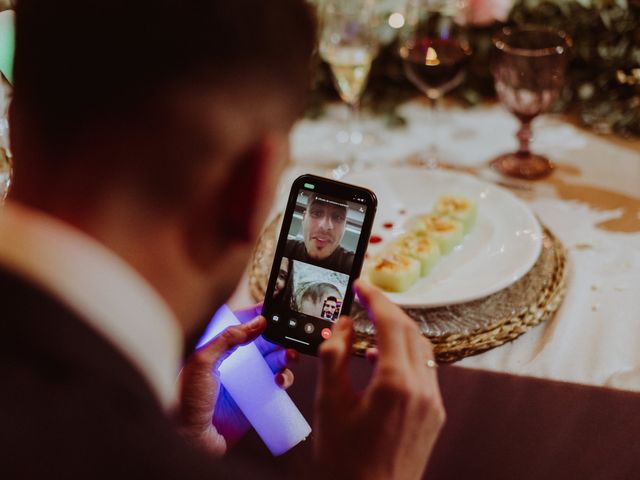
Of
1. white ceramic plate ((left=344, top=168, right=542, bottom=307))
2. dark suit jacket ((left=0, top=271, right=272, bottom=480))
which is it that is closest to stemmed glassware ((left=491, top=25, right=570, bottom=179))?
white ceramic plate ((left=344, top=168, right=542, bottom=307))

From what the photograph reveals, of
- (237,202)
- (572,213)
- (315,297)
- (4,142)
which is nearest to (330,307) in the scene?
(315,297)

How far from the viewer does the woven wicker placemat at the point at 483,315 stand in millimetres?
957

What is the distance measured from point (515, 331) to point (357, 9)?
2.71ft

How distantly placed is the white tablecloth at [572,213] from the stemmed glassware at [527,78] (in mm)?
43

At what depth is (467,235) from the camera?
3.86 ft

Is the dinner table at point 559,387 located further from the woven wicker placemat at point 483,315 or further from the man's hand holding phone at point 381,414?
the man's hand holding phone at point 381,414

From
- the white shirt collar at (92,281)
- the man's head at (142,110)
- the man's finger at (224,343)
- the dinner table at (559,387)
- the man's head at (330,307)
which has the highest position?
the man's head at (142,110)

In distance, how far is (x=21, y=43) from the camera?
564 millimetres

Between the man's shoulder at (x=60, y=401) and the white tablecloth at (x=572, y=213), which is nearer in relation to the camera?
the man's shoulder at (x=60, y=401)

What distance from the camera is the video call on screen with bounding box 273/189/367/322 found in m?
0.90

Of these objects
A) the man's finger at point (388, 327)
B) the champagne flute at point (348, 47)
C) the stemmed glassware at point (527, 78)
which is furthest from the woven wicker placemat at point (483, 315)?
the champagne flute at point (348, 47)

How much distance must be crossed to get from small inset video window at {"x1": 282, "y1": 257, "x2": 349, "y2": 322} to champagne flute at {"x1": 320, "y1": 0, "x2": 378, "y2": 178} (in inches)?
21.2

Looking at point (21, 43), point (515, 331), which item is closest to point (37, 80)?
point (21, 43)

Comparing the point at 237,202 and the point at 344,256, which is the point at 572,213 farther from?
the point at 237,202
